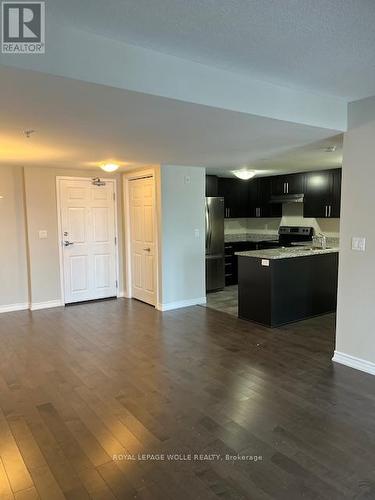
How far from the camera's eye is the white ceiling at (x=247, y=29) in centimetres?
171

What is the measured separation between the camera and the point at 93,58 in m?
1.99

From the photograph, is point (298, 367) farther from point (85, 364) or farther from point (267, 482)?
point (85, 364)

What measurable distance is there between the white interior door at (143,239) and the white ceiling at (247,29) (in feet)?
11.9

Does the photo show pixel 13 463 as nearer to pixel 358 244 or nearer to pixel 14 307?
pixel 358 244

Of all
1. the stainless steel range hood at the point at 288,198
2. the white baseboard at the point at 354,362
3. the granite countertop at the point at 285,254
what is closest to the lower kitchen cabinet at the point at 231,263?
the stainless steel range hood at the point at 288,198

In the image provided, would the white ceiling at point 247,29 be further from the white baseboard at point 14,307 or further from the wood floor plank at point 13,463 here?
the white baseboard at point 14,307

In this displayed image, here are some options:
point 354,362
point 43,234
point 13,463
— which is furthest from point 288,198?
point 13,463

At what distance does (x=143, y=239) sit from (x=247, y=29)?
4492 millimetres

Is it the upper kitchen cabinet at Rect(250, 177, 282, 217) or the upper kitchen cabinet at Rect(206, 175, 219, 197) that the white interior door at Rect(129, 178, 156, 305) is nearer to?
the upper kitchen cabinet at Rect(206, 175, 219, 197)

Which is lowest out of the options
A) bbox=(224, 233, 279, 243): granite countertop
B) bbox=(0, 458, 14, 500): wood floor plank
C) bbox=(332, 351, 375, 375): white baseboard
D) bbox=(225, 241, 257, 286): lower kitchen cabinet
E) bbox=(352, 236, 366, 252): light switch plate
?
bbox=(0, 458, 14, 500): wood floor plank

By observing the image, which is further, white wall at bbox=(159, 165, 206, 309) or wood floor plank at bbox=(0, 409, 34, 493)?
white wall at bbox=(159, 165, 206, 309)

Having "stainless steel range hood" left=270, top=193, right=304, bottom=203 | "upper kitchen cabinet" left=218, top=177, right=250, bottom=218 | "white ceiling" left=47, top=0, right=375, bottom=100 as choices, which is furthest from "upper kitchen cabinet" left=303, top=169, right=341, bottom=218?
"white ceiling" left=47, top=0, right=375, bottom=100

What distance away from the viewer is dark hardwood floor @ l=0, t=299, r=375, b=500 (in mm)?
2012

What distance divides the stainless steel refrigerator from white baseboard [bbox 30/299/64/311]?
105 inches
